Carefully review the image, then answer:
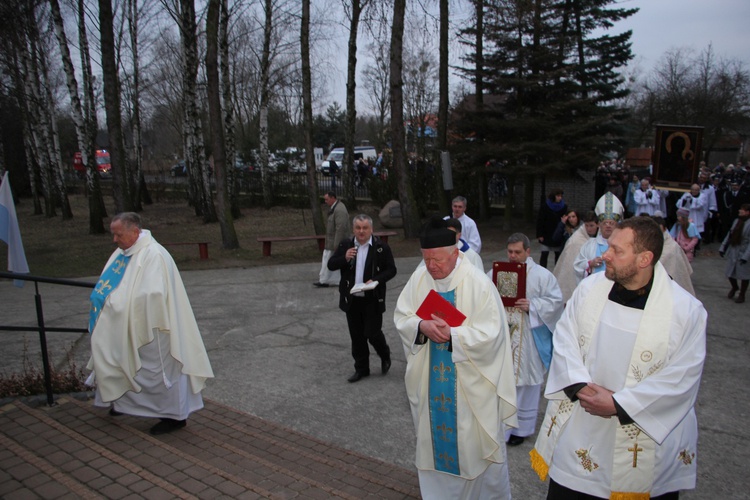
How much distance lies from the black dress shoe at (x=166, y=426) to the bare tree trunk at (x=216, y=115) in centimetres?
1067

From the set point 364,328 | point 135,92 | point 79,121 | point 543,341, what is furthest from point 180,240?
point 543,341

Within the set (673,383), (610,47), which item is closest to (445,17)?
(610,47)

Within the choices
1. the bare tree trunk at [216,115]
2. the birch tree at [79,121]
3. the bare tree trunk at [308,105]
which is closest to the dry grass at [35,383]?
the bare tree trunk at [216,115]

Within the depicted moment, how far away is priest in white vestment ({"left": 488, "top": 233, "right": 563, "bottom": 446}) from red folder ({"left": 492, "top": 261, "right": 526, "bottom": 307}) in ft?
0.20

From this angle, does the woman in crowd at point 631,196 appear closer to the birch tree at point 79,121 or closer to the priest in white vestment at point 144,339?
the priest in white vestment at point 144,339

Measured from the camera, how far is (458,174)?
790 inches

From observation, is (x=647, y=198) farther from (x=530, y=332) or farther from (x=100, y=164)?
(x=100, y=164)

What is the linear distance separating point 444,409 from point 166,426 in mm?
2650

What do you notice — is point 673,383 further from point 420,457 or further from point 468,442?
point 420,457

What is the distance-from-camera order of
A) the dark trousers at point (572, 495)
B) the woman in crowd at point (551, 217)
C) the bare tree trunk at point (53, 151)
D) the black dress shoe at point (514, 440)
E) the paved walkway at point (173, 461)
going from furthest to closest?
the bare tree trunk at point (53, 151) → the woman in crowd at point (551, 217) → the black dress shoe at point (514, 440) → the paved walkway at point (173, 461) → the dark trousers at point (572, 495)

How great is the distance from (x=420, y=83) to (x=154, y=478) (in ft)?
103

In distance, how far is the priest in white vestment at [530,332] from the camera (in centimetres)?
506

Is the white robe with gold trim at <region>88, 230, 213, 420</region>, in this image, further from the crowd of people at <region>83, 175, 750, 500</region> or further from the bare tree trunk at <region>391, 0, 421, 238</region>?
the bare tree trunk at <region>391, 0, 421, 238</region>

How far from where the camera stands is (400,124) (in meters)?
16.9
